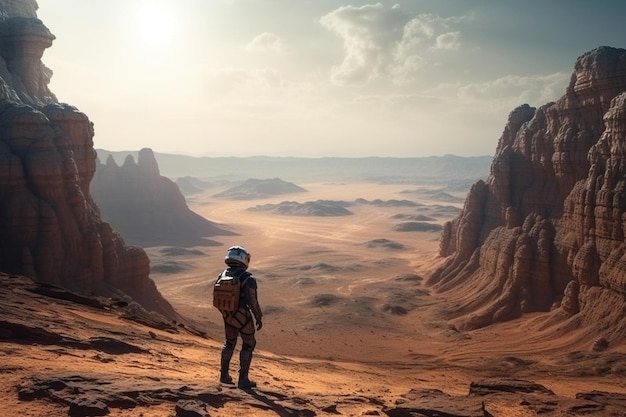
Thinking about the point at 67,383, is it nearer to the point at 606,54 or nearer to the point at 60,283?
the point at 60,283

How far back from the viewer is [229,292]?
918 cm

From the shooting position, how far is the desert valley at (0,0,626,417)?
9.06 meters

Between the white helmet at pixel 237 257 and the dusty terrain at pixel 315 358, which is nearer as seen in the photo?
the dusty terrain at pixel 315 358

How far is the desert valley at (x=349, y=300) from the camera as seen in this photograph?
9062mm

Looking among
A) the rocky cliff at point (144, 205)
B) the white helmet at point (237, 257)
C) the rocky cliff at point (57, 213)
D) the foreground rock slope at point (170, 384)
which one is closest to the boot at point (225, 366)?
the foreground rock slope at point (170, 384)

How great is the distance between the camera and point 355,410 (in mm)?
8883

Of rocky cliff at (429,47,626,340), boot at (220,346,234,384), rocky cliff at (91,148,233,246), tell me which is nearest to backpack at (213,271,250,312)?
boot at (220,346,234,384)

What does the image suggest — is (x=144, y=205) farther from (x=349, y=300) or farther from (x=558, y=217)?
(x=558, y=217)

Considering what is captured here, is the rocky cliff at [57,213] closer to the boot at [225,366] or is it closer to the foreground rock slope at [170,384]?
the foreground rock slope at [170,384]

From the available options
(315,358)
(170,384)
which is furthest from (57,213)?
(170,384)

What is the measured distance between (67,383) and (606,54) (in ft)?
102

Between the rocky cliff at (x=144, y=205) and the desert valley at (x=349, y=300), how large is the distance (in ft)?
52.5

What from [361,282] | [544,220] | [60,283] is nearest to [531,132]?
[544,220]

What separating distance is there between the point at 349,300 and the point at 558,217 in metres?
16.3
